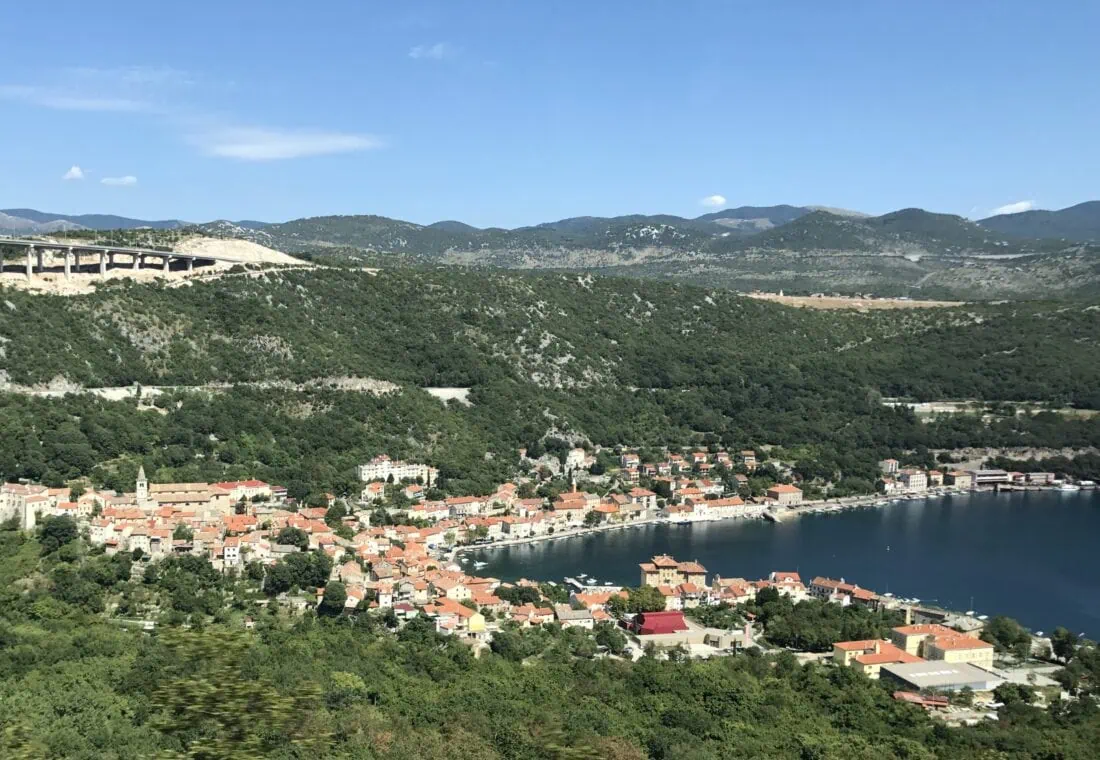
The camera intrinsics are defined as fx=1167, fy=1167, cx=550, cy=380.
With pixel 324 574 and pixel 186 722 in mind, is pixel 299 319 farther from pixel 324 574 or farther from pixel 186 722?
pixel 186 722

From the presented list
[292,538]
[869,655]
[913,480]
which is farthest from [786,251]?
[869,655]

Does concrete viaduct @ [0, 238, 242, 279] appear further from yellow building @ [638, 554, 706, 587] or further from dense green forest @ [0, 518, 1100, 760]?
yellow building @ [638, 554, 706, 587]

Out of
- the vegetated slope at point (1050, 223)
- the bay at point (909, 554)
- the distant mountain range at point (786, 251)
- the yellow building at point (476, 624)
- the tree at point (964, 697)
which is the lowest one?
Result: the bay at point (909, 554)

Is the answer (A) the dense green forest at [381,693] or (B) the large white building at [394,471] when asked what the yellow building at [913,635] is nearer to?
(A) the dense green forest at [381,693]

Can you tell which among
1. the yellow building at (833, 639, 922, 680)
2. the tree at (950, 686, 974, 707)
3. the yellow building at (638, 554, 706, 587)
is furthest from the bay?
the tree at (950, 686, 974, 707)

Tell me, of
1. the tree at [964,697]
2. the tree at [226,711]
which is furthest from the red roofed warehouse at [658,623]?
the tree at [226,711]

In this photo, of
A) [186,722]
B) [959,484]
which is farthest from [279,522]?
[959,484]

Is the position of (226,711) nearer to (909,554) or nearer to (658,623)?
(658,623)
